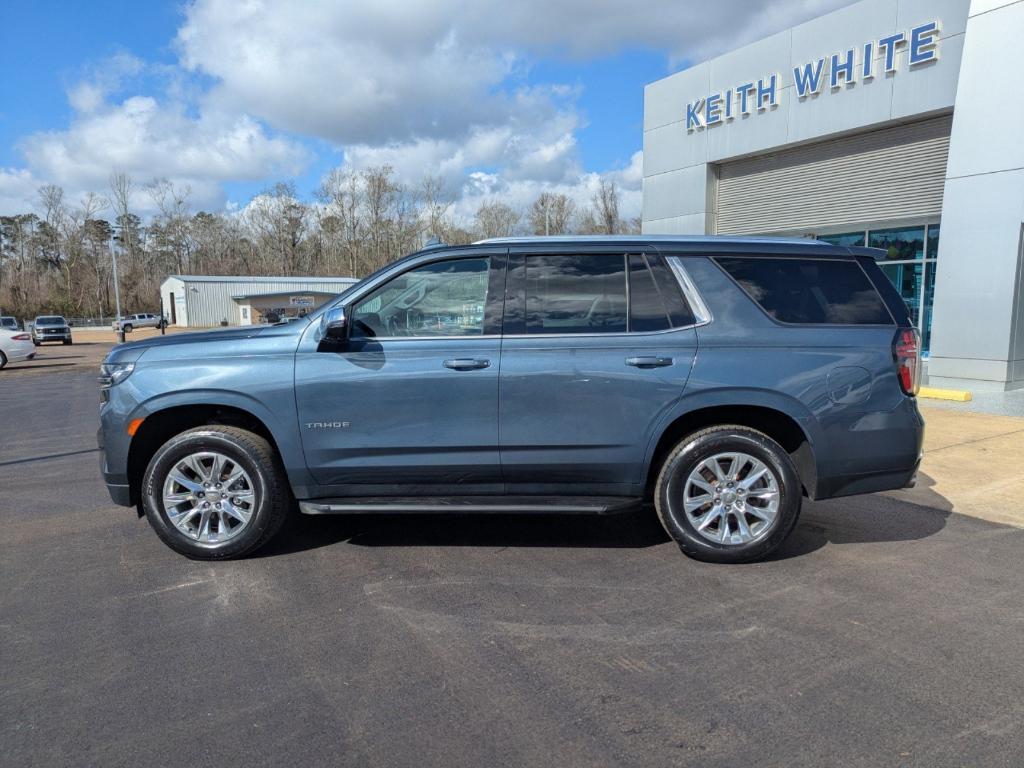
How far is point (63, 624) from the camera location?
149 inches

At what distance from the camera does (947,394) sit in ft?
35.7

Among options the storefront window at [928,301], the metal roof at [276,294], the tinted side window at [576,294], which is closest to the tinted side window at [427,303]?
the tinted side window at [576,294]

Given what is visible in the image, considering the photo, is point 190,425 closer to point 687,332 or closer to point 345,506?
point 345,506

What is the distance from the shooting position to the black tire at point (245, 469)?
14.9ft

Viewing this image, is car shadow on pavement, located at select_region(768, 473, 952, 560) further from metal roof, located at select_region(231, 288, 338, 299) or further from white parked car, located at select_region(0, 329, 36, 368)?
metal roof, located at select_region(231, 288, 338, 299)

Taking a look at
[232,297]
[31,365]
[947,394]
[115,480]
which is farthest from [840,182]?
[232,297]

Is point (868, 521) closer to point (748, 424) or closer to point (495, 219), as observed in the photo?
point (748, 424)

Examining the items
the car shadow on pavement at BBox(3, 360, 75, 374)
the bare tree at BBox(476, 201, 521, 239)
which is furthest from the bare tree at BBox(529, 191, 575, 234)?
the car shadow on pavement at BBox(3, 360, 75, 374)

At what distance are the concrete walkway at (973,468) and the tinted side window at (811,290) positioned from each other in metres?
2.22

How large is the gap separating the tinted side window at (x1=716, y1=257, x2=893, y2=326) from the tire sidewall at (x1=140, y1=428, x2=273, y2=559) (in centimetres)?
323

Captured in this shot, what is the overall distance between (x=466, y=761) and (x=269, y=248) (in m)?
88.2

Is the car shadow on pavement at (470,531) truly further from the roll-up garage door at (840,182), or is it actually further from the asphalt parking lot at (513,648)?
the roll-up garage door at (840,182)

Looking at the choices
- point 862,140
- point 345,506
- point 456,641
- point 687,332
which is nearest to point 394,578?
point 345,506

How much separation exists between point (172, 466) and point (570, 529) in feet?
8.86
